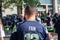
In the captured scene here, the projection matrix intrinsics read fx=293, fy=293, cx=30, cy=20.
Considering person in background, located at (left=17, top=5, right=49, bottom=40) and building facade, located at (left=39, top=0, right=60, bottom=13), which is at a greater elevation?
person in background, located at (left=17, top=5, right=49, bottom=40)

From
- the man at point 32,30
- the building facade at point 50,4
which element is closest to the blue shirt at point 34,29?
the man at point 32,30

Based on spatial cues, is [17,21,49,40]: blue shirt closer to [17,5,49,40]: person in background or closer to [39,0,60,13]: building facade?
[17,5,49,40]: person in background

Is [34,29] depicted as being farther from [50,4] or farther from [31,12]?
[50,4]

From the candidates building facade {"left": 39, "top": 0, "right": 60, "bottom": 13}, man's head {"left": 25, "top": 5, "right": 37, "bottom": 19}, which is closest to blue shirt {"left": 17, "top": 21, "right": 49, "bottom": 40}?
man's head {"left": 25, "top": 5, "right": 37, "bottom": 19}

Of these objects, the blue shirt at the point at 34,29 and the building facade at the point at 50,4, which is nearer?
the blue shirt at the point at 34,29

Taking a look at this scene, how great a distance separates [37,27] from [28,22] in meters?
0.17

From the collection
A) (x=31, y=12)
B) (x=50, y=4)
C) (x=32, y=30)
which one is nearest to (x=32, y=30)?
(x=32, y=30)

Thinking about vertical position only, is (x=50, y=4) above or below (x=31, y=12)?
below

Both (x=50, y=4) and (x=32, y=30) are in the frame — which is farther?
(x=50, y=4)

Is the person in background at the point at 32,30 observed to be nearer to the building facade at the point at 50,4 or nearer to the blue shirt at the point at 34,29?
the blue shirt at the point at 34,29

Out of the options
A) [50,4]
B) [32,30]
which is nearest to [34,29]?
[32,30]

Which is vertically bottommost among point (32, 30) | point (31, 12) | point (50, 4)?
point (50, 4)

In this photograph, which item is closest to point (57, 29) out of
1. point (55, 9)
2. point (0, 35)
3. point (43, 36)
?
point (0, 35)

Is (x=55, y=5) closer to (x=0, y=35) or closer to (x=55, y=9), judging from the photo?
(x=55, y=9)
